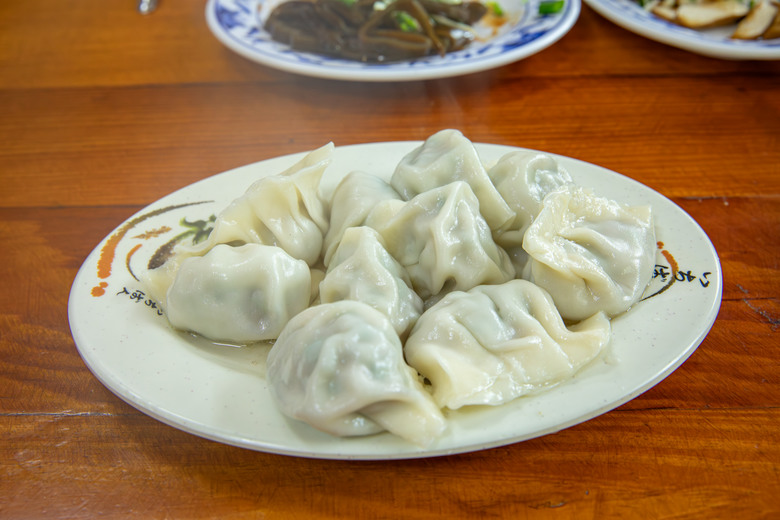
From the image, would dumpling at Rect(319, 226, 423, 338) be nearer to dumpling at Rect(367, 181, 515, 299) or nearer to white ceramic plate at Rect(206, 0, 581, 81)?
dumpling at Rect(367, 181, 515, 299)

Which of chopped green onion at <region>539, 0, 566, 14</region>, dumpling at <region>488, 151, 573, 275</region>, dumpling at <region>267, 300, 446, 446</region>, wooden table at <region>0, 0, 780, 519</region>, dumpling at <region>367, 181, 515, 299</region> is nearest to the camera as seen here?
dumpling at <region>267, 300, 446, 446</region>

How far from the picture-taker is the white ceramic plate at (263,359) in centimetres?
122

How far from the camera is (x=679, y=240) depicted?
5.35 feet

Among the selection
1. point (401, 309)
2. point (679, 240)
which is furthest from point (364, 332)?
point (679, 240)

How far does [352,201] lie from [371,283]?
31cm

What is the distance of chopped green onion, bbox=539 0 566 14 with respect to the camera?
2877mm

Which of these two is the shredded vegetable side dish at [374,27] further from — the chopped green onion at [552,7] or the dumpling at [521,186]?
the dumpling at [521,186]

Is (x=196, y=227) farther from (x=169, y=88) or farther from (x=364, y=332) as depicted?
(x=169, y=88)

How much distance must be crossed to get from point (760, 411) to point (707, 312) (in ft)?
0.85

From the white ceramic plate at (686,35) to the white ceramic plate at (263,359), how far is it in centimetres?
122

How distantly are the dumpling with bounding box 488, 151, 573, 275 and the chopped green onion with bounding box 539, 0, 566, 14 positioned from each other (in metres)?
1.41

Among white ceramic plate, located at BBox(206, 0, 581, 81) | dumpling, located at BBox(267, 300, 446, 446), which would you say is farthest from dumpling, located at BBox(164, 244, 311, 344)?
white ceramic plate, located at BBox(206, 0, 581, 81)

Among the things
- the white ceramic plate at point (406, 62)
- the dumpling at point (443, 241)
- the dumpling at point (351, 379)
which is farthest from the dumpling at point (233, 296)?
the white ceramic plate at point (406, 62)

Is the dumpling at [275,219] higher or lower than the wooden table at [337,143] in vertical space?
higher
